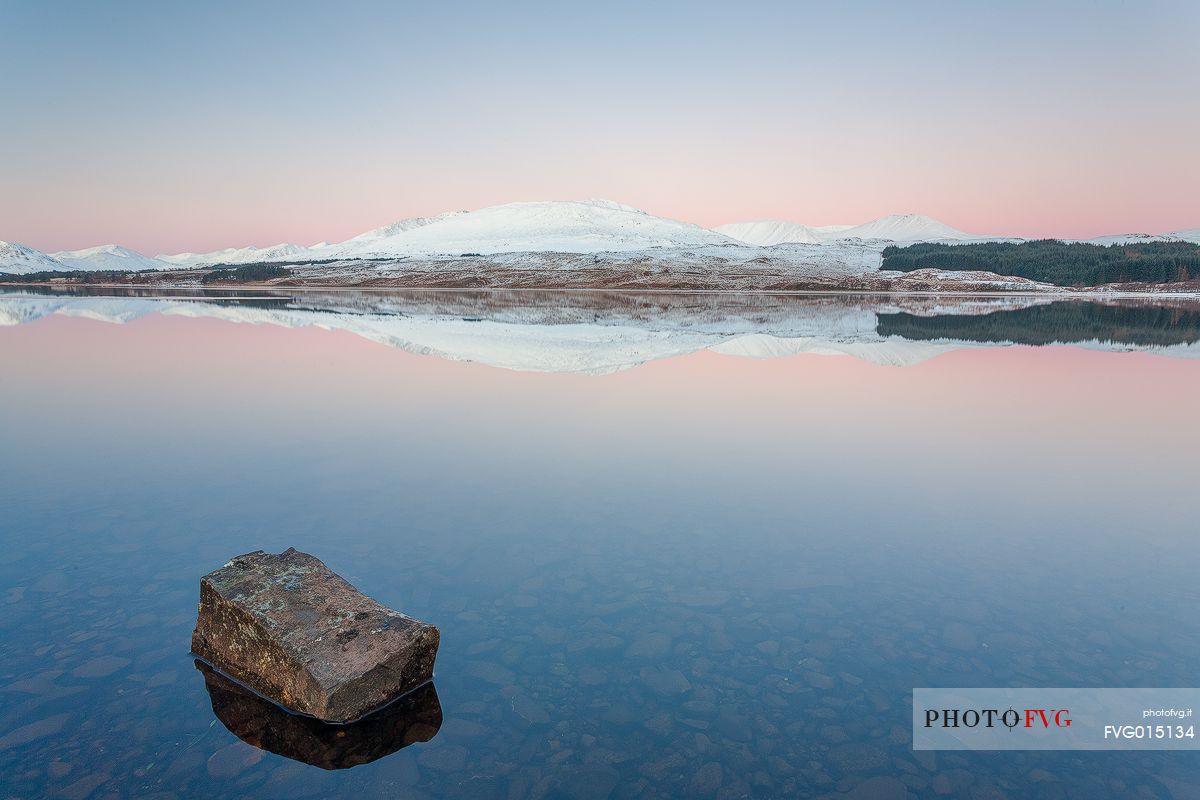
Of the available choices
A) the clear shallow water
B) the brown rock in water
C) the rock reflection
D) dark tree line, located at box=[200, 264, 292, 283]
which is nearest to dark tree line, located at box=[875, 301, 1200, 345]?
the clear shallow water

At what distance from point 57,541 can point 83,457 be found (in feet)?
17.0

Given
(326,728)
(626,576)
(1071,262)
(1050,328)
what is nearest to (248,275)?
(1050,328)

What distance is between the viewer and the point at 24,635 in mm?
7254

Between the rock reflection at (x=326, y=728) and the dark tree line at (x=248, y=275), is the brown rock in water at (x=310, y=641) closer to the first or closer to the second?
the rock reflection at (x=326, y=728)

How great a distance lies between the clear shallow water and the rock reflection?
15 cm

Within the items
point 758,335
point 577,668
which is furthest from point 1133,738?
point 758,335

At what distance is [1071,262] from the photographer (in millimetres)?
166000

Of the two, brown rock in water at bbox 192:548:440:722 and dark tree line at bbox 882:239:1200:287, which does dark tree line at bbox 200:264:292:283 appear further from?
brown rock in water at bbox 192:548:440:722

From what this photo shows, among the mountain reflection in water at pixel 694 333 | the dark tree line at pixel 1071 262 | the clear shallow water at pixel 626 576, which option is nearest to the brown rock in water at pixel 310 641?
the clear shallow water at pixel 626 576

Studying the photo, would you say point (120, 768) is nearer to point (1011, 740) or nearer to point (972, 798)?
point (972, 798)

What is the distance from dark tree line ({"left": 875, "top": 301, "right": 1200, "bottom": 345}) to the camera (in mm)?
39156

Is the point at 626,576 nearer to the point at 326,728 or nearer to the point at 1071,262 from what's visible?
the point at 326,728

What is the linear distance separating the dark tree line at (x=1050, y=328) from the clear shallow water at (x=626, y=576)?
22106mm

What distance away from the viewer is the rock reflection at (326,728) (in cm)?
591
